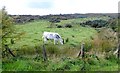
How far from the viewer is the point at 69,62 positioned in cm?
1978

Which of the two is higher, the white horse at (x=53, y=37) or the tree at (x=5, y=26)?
the tree at (x=5, y=26)

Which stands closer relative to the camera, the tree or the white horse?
the tree

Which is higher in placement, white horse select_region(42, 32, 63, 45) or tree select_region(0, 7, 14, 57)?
tree select_region(0, 7, 14, 57)

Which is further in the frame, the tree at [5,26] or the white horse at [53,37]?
the white horse at [53,37]

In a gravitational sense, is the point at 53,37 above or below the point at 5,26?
below

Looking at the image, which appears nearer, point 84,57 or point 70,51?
point 84,57

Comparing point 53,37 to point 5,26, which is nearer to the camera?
point 5,26

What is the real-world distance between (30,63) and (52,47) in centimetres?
293

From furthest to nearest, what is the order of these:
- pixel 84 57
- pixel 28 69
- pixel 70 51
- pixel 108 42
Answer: pixel 108 42 < pixel 70 51 < pixel 84 57 < pixel 28 69

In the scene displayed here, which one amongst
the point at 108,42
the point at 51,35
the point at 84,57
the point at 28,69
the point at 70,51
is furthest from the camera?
the point at 51,35

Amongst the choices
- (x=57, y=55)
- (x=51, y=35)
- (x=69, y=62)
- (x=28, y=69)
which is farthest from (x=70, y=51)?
(x=51, y=35)

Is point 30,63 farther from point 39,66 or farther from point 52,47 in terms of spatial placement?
point 52,47

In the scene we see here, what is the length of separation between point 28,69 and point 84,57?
329 cm

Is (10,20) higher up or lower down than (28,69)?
higher up
